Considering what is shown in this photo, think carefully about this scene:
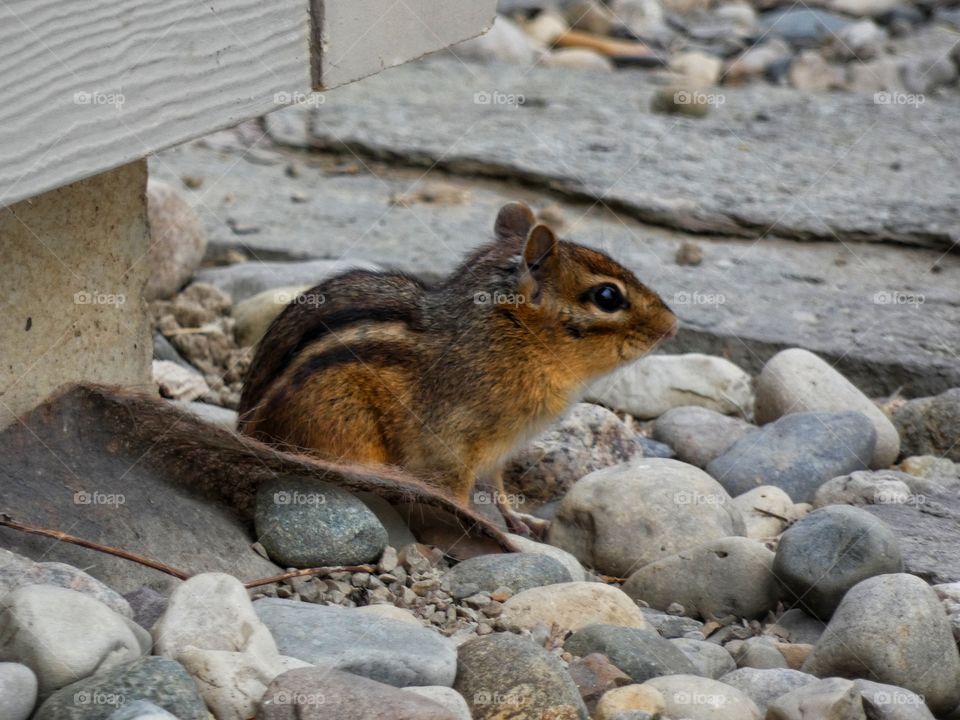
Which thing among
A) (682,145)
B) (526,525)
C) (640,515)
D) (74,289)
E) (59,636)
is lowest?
(682,145)

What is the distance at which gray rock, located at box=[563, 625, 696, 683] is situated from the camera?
11.9 ft

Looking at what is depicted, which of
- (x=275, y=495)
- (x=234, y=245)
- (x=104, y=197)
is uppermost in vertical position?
(x=104, y=197)

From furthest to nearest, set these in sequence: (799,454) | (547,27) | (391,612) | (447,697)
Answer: (547,27)
(799,454)
(391,612)
(447,697)

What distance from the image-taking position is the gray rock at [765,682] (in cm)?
362

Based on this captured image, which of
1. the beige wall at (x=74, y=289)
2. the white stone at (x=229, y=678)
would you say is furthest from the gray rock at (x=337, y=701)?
the beige wall at (x=74, y=289)

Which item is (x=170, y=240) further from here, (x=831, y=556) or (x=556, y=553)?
(x=831, y=556)

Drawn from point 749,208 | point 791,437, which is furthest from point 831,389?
point 749,208

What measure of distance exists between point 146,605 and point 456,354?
1581 millimetres

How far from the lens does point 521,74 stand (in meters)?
9.98

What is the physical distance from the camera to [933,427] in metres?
5.54

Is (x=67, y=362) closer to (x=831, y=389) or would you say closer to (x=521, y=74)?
(x=831, y=389)

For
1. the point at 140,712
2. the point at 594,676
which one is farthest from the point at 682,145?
the point at 140,712

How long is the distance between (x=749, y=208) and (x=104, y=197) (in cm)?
423

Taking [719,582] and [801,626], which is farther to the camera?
[719,582]
